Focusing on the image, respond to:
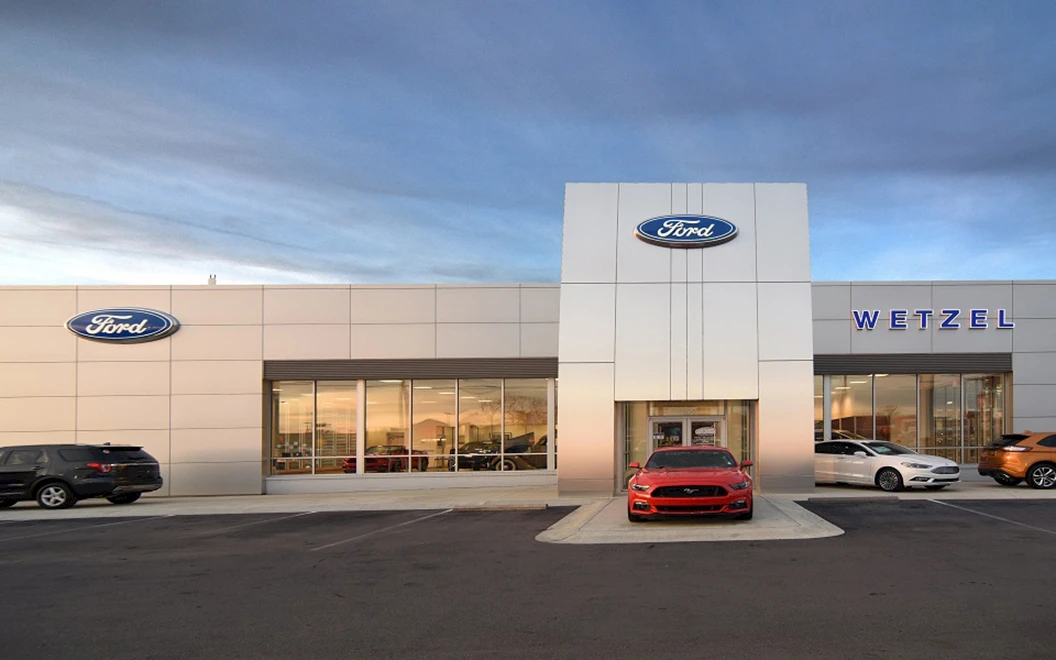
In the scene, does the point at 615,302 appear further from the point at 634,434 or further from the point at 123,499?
the point at 123,499

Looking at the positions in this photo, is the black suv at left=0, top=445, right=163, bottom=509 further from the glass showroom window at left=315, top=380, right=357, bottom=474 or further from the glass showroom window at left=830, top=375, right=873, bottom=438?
the glass showroom window at left=830, top=375, right=873, bottom=438

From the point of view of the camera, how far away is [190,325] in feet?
84.2

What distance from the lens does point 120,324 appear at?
83.4 ft

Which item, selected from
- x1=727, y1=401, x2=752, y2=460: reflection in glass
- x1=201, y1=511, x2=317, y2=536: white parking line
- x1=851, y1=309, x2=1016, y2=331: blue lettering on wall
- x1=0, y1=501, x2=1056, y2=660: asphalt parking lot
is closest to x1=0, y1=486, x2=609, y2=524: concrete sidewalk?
x1=201, y1=511, x2=317, y2=536: white parking line

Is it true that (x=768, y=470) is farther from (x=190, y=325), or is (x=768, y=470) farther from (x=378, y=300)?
(x=190, y=325)

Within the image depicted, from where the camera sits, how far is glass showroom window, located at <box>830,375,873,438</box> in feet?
87.7

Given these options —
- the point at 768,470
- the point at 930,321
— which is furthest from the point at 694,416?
the point at 930,321

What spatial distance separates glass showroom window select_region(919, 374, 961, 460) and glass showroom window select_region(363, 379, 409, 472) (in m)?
15.6

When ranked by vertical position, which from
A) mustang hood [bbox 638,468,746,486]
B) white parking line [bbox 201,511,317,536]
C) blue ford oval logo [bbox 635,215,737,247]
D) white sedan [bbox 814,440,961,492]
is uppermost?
blue ford oval logo [bbox 635,215,737,247]

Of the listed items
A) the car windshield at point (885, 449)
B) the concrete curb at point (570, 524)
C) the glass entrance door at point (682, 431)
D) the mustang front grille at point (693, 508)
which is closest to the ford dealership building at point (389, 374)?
the glass entrance door at point (682, 431)

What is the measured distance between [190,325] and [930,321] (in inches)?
859

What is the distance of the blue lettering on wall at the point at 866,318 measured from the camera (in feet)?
85.5

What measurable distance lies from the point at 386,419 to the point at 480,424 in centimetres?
286

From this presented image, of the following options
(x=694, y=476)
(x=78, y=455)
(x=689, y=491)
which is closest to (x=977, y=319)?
(x=694, y=476)
